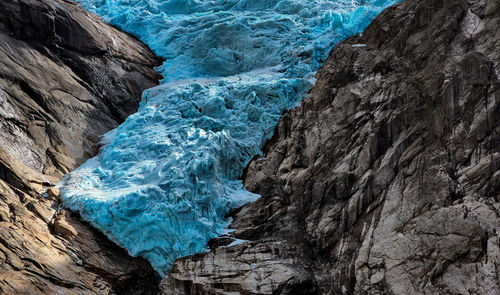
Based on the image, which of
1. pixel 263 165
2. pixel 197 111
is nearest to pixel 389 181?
pixel 263 165

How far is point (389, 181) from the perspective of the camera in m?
9.97

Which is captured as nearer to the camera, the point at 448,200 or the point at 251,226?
the point at 448,200

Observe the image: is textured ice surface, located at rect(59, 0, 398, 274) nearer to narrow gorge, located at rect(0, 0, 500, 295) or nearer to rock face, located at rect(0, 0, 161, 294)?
narrow gorge, located at rect(0, 0, 500, 295)

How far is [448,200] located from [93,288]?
23.0 ft

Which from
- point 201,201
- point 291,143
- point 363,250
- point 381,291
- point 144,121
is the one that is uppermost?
point 144,121

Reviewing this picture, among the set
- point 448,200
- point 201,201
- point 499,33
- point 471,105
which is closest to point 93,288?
point 201,201

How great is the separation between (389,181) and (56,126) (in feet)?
28.2

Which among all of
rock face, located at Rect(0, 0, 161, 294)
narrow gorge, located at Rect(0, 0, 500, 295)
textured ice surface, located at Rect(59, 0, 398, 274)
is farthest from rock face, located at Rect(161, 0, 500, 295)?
rock face, located at Rect(0, 0, 161, 294)

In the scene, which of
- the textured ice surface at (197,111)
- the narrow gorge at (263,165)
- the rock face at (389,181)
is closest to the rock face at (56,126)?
the narrow gorge at (263,165)

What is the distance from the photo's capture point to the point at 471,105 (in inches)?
374

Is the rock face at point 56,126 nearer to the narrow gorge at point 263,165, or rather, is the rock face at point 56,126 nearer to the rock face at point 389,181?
the narrow gorge at point 263,165

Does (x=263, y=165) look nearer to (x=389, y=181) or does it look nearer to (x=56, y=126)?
(x=389, y=181)

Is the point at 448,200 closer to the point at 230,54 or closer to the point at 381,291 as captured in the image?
the point at 381,291

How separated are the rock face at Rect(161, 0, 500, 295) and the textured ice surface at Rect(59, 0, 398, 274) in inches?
33.3
